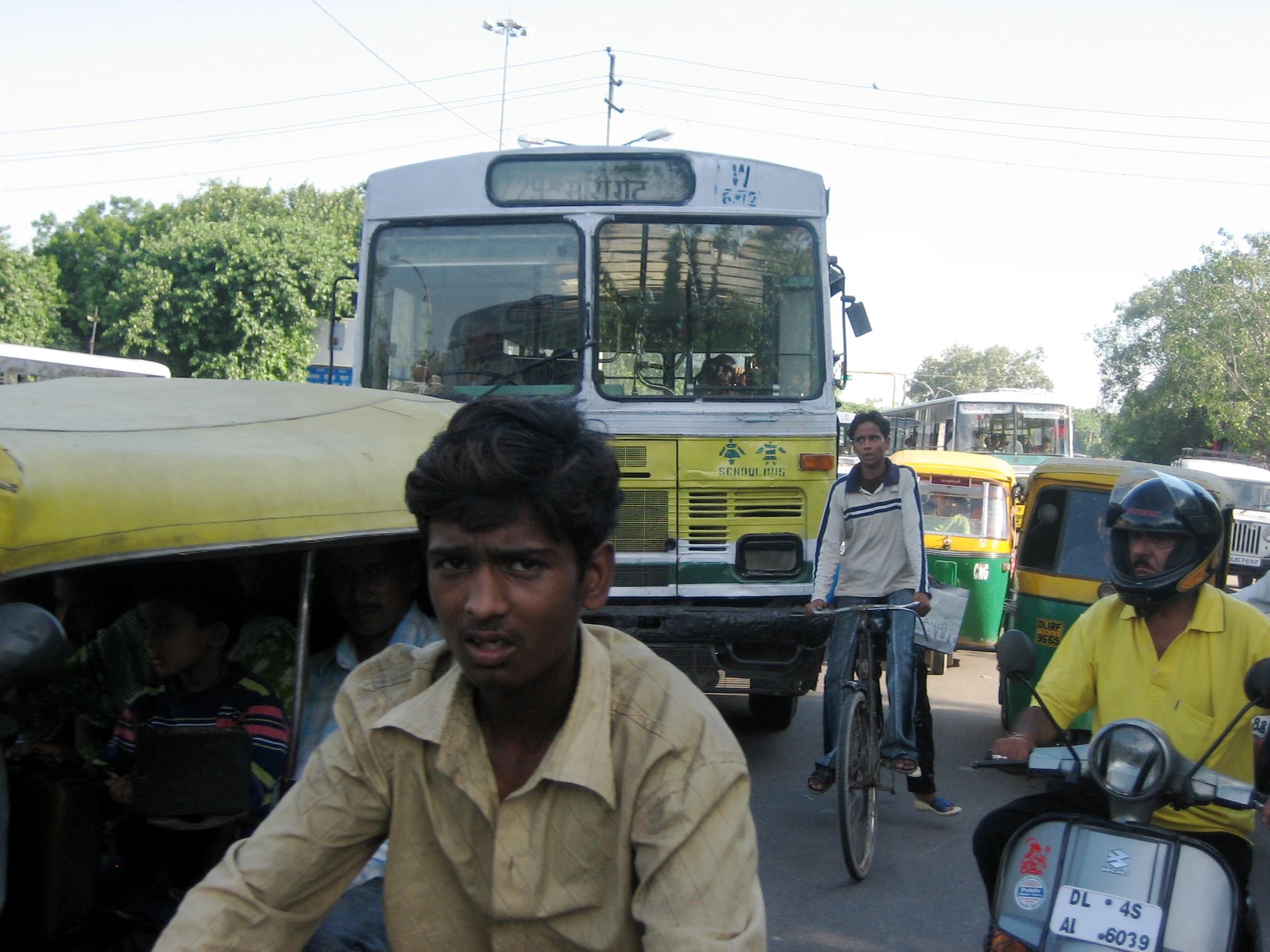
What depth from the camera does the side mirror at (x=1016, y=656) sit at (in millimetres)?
2951

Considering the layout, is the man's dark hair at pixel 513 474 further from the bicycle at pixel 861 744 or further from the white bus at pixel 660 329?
the white bus at pixel 660 329

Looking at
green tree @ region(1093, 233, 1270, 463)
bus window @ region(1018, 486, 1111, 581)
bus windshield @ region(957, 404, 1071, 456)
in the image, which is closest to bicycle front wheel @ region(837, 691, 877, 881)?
bus window @ region(1018, 486, 1111, 581)

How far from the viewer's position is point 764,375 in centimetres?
679

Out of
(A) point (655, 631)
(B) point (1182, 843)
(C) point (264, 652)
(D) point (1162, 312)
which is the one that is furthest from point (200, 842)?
(D) point (1162, 312)

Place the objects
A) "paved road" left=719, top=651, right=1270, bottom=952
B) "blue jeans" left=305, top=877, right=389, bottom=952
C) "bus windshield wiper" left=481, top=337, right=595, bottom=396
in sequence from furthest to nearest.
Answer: "bus windshield wiper" left=481, top=337, right=595, bottom=396 < "paved road" left=719, top=651, right=1270, bottom=952 < "blue jeans" left=305, top=877, right=389, bottom=952

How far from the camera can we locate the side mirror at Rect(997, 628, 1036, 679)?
2.95 meters

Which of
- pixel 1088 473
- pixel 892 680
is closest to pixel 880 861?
pixel 892 680

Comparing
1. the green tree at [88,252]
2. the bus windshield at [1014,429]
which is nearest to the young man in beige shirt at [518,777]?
the bus windshield at [1014,429]

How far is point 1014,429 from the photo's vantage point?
103ft

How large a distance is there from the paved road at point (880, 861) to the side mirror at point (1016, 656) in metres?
1.96

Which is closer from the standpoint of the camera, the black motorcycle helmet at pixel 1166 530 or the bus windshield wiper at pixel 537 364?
the black motorcycle helmet at pixel 1166 530

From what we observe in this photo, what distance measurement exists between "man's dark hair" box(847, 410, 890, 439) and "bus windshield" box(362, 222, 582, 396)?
1.58 metres

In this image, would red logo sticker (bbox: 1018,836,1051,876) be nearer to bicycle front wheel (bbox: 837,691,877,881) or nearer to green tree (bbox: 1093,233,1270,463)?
bicycle front wheel (bbox: 837,691,877,881)

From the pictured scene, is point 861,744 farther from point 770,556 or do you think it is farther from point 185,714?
point 185,714
